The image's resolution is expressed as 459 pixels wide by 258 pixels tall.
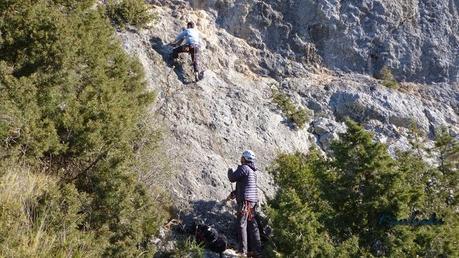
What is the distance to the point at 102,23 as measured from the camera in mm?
11883

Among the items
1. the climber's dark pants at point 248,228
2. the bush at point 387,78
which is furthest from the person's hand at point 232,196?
the bush at point 387,78

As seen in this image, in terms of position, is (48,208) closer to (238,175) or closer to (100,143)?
(100,143)

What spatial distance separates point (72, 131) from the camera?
361 inches

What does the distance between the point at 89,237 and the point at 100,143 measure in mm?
2049

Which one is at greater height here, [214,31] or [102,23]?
[102,23]

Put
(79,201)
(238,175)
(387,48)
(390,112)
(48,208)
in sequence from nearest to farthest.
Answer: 1. (48,208)
2. (79,201)
3. (238,175)
4. (390,112)
5. (387,48)

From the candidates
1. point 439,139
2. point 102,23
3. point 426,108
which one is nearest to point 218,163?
point 102,23

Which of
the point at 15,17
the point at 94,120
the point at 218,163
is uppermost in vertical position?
the point at 15,17

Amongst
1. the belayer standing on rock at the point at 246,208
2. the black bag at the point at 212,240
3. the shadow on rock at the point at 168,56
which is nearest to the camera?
the black bag at the point at 212,240

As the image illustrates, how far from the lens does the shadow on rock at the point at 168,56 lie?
14751mm

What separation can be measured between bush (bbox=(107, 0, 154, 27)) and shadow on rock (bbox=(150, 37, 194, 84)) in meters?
0.57

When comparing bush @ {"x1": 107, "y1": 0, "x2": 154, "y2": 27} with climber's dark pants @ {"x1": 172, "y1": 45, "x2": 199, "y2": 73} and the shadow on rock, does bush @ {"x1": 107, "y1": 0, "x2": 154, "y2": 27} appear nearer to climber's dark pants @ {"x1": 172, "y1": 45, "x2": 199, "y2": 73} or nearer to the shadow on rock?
the shadow on rock

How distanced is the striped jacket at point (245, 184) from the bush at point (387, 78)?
7965 mm

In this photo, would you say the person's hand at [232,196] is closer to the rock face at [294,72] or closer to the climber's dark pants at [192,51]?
the rock face at [294,72]
